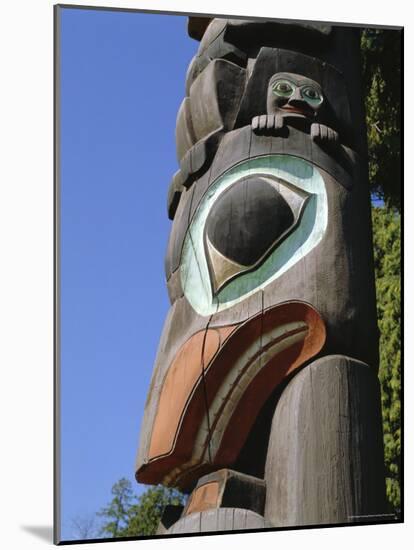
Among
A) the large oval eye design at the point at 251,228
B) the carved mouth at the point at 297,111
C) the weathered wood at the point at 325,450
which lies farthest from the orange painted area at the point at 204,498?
the carved mouth at the point at 297,111

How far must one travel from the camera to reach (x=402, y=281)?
20.7 feet

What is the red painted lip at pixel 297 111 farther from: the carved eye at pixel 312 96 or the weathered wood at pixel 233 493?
the weathered wood at pixel 233 493

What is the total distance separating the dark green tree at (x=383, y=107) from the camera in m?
7.32

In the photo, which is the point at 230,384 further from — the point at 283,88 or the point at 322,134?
the point at 283,88

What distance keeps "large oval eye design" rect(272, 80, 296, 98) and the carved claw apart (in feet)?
0.67

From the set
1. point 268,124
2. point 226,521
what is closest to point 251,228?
point 268,124

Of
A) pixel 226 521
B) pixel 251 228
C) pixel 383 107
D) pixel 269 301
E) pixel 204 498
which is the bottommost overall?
pixel 226 521

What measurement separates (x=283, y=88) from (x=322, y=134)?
1.02 ft

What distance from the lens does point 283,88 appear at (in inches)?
241

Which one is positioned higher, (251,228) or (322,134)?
(322,134)

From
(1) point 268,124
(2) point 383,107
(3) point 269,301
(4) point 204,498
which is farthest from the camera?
(2) point 383,107

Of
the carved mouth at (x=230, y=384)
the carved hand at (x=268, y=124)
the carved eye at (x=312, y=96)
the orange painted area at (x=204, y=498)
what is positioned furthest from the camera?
the carved eye at (x=312, y=96)

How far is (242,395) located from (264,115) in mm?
1392

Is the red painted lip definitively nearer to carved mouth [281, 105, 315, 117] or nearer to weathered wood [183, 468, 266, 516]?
carved mouth [281, 105, 315, 117]
